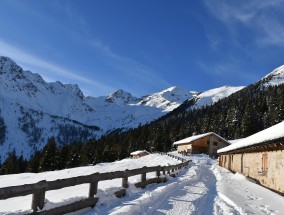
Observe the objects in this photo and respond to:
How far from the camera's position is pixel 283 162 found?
17062 mm

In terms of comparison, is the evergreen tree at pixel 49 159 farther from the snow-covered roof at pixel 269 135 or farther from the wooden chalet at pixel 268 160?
the snow-covered roof at pixel 269 135

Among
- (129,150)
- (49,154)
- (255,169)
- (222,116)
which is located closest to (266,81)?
(222,116)

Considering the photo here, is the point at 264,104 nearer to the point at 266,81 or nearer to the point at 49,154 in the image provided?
the point at 49,154

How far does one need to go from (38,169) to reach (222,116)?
64.8 meters

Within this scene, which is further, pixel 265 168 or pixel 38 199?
pixel 265 168

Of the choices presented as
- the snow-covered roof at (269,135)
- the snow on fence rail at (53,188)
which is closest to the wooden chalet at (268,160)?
the snow-covered roof at (269,135)

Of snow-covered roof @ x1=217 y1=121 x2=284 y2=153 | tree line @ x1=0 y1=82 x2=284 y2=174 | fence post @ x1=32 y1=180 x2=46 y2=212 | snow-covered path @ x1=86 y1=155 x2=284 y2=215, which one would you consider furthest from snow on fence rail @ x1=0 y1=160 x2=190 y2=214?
tree line @ x1=0 y1=82 x2=284 y2=174

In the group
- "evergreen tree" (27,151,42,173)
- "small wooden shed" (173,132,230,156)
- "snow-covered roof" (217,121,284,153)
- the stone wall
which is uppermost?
"small wooden shed" (173,132,230,156)

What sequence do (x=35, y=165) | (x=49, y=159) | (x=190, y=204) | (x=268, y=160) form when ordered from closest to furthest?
1. (x=190, y=204)
2. (x=268, y=160)
3. (x=49, y=159)
4. (x=35, y=165)

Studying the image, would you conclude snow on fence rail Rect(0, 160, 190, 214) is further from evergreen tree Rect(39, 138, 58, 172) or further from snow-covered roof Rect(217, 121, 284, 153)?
evergreen tree Rect(39, 138, 58, 172)

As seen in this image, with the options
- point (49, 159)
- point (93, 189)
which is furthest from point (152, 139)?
point (93, 189)

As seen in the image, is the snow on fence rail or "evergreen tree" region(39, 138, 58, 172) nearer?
the snow on fence rail

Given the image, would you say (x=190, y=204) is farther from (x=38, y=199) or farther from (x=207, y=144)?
(x=207, y=144)

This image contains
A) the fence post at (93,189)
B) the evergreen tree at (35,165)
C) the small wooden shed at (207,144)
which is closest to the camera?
the fence post at (93,189)
